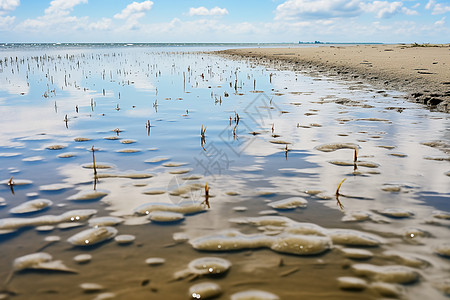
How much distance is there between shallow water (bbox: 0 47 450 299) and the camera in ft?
8.32

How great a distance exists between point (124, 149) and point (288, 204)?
3.24 m

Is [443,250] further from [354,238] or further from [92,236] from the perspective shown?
[92,236]

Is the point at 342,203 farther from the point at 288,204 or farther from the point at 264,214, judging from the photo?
the point at 264,214

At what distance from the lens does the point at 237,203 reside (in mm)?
3809

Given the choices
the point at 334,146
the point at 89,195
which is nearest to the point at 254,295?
the point at 89,195

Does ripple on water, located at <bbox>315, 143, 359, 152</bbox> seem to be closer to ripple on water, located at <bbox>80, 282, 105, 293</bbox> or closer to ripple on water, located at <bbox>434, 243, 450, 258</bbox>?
ripple on water, located at <bbox>434, 243, 450, 258</bbox>

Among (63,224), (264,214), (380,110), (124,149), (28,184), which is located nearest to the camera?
(63,224)

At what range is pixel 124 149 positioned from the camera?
5.88 m

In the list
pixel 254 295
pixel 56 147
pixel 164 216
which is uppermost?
pixel 56 147

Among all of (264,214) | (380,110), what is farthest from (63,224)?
(380,110)

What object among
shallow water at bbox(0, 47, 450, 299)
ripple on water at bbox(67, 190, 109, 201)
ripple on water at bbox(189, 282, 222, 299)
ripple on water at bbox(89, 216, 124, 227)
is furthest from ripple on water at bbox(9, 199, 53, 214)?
ripple on water at bbox(189, 282, 222, 299)

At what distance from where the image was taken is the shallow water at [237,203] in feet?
8.32

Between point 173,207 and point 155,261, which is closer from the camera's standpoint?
point 155,261

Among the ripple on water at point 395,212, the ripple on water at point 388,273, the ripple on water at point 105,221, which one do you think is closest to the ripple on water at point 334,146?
the ripple on water at point 395,212
